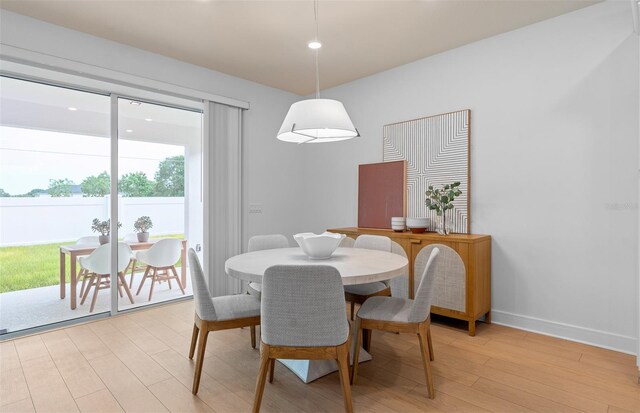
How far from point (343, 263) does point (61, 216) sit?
2827 mm

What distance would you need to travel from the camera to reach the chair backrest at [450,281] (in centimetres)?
302

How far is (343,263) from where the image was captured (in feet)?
7.41

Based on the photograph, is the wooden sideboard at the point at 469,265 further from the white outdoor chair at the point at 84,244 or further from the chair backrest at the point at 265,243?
the white outdoor chair at the point at 84,244

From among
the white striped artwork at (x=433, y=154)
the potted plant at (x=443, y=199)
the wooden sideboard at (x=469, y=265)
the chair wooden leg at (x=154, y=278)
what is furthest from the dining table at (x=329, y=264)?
the chair wooden leg at (x=154, y=278)

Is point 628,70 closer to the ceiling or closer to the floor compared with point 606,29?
closer to the floor

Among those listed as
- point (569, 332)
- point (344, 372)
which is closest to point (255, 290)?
point (344, 372)

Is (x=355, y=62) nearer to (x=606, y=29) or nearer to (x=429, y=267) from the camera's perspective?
(x=606, y=29)

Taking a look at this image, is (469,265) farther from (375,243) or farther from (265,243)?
(265,243)

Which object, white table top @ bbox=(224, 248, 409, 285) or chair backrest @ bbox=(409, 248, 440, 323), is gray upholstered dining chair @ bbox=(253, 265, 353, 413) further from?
chair backrest @ bbox=(409, 248, 440, 323)

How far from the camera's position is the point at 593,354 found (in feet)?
8.55

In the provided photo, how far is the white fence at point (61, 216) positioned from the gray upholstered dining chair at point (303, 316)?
2.67 m

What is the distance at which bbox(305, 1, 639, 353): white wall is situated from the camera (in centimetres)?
264

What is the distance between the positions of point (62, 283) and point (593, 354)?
461 cm

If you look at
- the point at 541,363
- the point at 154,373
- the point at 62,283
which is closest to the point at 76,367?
the point at 154,373
